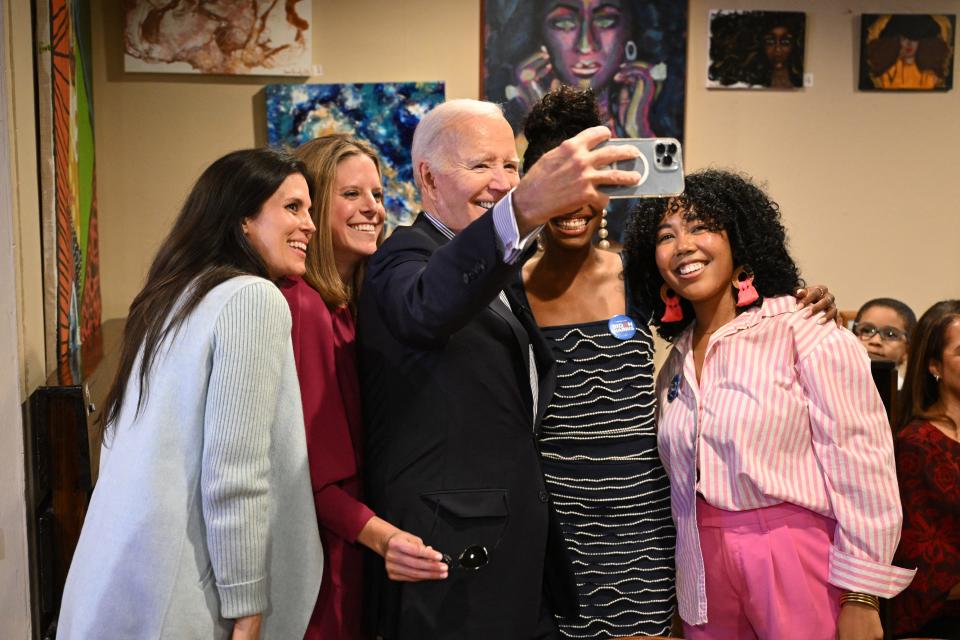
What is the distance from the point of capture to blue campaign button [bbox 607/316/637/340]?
2002mm

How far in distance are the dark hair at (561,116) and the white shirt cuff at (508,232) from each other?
3.33 feet

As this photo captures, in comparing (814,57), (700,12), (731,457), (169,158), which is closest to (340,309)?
(731,457)

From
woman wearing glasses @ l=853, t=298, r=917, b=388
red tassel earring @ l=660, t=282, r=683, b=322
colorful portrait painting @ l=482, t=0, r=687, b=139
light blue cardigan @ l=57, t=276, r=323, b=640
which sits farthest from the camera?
colorful portrait painting @ l=482, t=0, r=687, b=139

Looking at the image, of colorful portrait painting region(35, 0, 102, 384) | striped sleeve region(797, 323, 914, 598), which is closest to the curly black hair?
striped sleeve region(797, 323, 914, 598)

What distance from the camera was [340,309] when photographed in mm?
1907

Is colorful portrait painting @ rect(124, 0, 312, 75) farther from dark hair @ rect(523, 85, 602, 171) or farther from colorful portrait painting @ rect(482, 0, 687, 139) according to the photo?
dark hair @ rect(523, 85, 602, 171)

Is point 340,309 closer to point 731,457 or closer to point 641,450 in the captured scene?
point 641,450

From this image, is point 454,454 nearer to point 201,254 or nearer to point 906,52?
point 201,254

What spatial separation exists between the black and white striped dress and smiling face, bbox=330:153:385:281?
0.54m

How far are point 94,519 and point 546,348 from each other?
847 millimetres

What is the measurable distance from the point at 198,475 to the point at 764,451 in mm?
1083

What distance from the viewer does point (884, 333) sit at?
3658mm

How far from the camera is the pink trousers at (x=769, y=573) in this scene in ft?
5.88

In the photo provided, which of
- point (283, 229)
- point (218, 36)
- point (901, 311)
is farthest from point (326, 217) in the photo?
point (901, 311)
